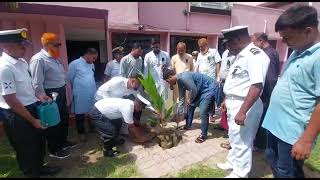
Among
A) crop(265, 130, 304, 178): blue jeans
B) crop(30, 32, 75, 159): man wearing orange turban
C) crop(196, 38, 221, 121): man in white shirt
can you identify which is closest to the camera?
crop(265, 130, 304, 178): blue jeans

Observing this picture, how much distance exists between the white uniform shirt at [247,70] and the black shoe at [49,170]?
252 centimetres

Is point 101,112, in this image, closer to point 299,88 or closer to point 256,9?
point 299,88

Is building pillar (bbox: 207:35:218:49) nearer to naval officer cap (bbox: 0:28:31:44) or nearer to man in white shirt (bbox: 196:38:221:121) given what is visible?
man in white shirt (bbox: 196:38:221:121)

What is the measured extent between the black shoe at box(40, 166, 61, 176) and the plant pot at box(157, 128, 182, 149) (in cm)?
160

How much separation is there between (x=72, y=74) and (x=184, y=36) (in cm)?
664

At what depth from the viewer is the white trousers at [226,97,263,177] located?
322cm

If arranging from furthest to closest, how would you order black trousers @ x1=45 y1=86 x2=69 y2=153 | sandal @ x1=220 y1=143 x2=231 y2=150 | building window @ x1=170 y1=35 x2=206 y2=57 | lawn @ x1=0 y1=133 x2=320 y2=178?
1. building window @ x1=170 y1=35 x2=206 y2=57
2. sandal @ x1=220 y1=143 x2=231 y2=150
3. black trousers @ x1=45 y1=86 x2=69 y2=153
4. lawn @ x1=0 y1=133 x2=320 y2=178

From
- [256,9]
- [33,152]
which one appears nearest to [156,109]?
[33,152]

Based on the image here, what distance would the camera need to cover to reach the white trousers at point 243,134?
10.6 feet

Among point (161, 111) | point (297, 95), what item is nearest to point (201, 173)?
point (161, 111)

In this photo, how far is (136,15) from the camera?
909cm

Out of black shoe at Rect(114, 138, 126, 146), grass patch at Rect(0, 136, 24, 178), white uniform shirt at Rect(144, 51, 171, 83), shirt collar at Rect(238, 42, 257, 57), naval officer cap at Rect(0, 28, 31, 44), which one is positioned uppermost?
naval officer cap at Rect(0, 28, 31, 44)

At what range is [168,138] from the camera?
15.2 ft

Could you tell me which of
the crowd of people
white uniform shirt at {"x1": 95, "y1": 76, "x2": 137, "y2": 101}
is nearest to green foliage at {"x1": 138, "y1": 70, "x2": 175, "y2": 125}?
the crowd of people
